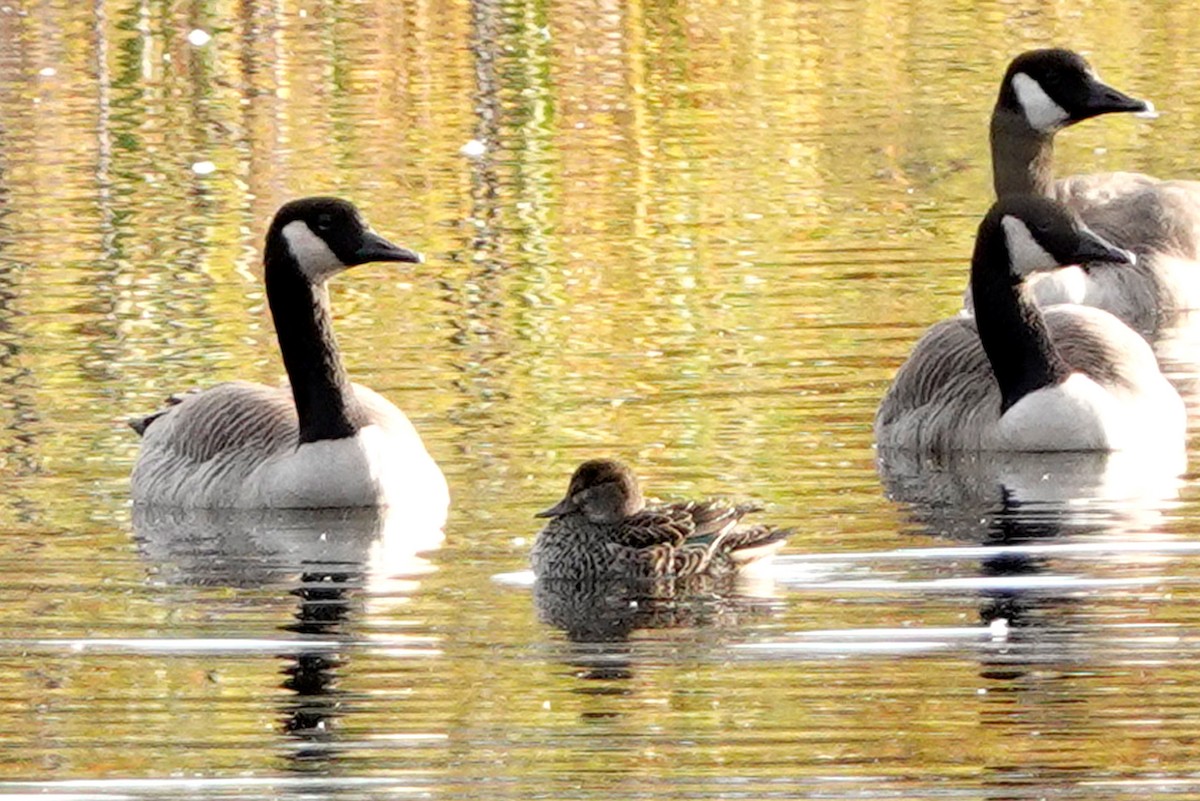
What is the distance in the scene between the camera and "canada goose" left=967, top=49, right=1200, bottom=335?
17.0m

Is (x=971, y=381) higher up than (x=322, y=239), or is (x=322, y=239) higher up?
(x=322, y=239)

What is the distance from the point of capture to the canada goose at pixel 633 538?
10.9 m

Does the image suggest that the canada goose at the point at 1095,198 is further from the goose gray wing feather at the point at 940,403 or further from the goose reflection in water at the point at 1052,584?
the goose reflection in water at the point at 1052,584

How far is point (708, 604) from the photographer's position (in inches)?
419

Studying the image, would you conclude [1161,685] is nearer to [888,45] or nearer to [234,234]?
[234,234]

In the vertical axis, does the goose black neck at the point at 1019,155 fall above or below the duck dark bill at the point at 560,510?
above

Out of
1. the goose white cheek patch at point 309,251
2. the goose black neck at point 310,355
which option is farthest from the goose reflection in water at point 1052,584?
the goose white cheek patch at point 309,251

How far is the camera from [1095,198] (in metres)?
18.0

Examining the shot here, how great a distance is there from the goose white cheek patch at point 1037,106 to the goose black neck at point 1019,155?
81 millimetres

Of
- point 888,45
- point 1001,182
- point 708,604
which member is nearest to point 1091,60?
point 888,45

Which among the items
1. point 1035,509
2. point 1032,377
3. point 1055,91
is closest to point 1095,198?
point 1055,91

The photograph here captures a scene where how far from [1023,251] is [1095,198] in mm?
4328

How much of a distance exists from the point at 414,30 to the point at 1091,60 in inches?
246

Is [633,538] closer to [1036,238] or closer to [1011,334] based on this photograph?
[1011,334]
